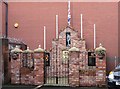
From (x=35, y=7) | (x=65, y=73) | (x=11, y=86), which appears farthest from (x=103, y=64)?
(x=35, y=7)

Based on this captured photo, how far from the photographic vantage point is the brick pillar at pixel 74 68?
16270mm

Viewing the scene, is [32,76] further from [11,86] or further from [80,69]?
[80,69]

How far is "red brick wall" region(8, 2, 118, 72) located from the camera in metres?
21.9

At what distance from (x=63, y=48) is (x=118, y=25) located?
380cm

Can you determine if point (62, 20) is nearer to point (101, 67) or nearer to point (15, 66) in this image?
point (15, 66)

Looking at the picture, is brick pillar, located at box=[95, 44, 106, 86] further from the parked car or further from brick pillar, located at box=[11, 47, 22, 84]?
brick pillar, located at box=[11, 47, 22, 84]

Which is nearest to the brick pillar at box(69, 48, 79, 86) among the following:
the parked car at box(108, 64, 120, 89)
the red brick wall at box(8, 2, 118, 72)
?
the parked car at box(108, 64, 120, 89)

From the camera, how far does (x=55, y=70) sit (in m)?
18.7

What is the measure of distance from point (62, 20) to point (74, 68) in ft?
21.2

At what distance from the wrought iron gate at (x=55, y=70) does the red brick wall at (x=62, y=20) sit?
7.71 feet

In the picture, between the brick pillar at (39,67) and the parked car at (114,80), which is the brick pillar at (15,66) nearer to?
the brick pillar at (39,67)

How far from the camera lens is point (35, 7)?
73.7 ft

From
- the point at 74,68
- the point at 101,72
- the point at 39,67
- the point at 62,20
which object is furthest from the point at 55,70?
the point at 62,20

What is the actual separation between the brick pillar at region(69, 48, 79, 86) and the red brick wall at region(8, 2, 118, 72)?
18.1 feet
